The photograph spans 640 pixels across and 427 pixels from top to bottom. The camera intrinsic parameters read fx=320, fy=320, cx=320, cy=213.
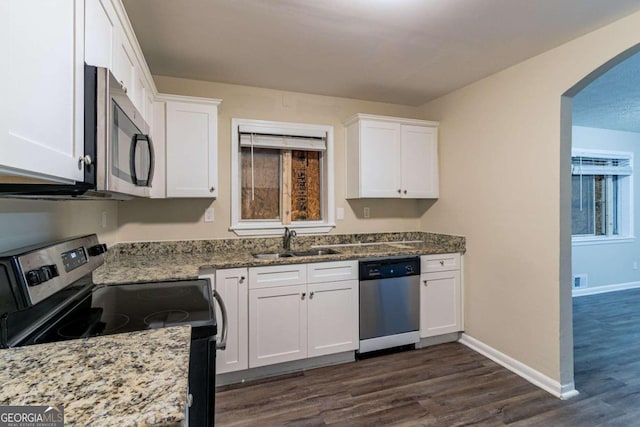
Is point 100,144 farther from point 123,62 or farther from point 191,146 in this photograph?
point 191,146

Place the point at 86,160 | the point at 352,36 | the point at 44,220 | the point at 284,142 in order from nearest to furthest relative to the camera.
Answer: the point at 86,160
the point at 44,220
the point at 352,36
the point at 284,142

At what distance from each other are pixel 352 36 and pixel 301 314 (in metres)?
2.01

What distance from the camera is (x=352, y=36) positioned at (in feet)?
6.82

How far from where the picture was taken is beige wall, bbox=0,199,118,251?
3.74 ft

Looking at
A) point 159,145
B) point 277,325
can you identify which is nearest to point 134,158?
point 159,145

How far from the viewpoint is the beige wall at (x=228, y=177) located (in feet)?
8.82

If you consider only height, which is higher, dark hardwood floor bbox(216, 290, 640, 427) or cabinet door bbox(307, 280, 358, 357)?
cabinet door bbox(307, 280, 358, 357)

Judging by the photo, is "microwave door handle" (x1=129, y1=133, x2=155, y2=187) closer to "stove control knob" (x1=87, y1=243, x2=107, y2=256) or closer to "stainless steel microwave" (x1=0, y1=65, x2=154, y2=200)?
"stainless steel microwave" (x1=0, y1=65, x2=154, y2=200)

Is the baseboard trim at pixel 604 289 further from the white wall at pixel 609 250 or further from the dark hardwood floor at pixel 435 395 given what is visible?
the dark hardwood floor at pixel 435 395

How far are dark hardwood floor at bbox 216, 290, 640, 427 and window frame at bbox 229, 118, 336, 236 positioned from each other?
1.26 meters

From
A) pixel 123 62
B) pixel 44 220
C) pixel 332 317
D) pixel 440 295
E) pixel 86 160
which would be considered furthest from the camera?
pixel 440 295

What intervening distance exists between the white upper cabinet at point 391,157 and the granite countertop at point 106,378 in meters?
A: 2.42

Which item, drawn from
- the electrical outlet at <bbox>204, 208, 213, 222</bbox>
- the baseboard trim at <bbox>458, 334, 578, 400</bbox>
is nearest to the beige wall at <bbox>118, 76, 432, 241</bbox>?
the electrical outlet at <bbox>204, 208, 213, 222</bbox>

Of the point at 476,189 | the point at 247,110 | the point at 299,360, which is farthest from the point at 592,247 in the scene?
the point at 247,110
